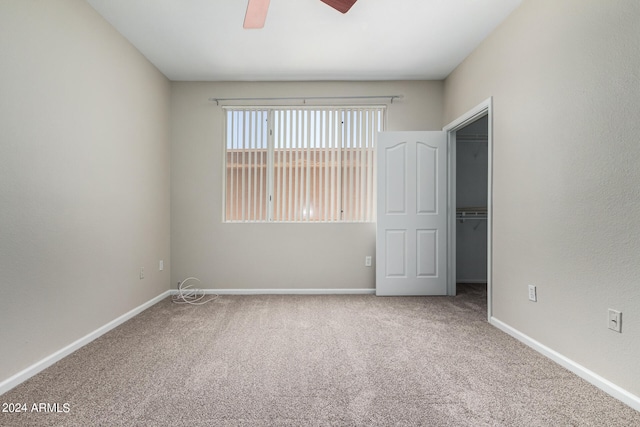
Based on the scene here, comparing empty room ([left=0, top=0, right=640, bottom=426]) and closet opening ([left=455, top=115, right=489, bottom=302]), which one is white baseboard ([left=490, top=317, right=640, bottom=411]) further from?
closet opening ([left=455, top=115, right=489, bottom=302])

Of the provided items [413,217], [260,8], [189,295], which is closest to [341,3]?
[260,8]

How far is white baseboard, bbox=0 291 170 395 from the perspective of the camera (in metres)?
1.83

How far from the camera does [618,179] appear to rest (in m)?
1.76

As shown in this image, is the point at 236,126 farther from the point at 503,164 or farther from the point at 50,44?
the point at 503,164

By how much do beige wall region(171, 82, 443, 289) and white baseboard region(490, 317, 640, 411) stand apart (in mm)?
1825

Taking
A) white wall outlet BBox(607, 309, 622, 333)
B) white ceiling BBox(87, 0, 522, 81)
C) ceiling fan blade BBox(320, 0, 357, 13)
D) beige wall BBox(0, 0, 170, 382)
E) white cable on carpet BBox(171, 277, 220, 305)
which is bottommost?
white cable on carpet BBox(171, 277, 220, 305)

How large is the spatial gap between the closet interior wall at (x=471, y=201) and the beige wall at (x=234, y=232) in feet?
4.54

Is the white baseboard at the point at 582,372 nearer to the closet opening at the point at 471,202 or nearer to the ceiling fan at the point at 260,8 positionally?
the closet opening at the point at 471,202

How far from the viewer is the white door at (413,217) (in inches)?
153

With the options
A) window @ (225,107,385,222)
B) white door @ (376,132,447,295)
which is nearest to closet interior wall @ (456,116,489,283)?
white door @ (376,132,447,295)

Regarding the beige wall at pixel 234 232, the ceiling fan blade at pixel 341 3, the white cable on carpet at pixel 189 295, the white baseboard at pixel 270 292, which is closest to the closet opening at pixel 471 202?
the beige wall at pixel 234 232

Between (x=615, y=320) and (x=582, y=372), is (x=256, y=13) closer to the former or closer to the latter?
(x=615, y=320)

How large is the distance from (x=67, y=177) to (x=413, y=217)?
3.29 m

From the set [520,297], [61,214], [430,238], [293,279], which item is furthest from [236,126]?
[520,297]
